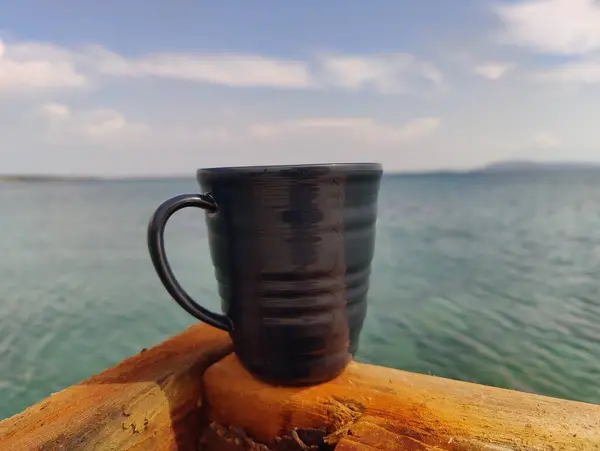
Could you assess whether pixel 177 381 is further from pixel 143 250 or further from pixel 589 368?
pixel 143 250

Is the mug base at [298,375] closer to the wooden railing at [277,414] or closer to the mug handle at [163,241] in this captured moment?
the wooden railing at [277,414]

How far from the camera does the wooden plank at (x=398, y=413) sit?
0.74 meters

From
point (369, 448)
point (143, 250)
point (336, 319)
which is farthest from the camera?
point (143, 250)

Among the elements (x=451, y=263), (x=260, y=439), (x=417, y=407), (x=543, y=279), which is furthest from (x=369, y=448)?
(x=451, y=263)

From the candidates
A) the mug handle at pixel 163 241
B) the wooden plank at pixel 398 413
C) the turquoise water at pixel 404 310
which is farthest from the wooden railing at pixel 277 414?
the turquoise water at pixel 404 310

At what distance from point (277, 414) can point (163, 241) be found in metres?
0.34

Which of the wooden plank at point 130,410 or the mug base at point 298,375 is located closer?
the wooden plank at point 130,410

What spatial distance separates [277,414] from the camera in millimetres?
878

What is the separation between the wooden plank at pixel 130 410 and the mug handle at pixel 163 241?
0.14m

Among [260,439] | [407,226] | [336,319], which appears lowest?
[407,226]

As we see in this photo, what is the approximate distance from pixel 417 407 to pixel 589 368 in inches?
119

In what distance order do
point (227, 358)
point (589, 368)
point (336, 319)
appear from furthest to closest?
point (589, 368) → point (227, 358) → point (336, 319)

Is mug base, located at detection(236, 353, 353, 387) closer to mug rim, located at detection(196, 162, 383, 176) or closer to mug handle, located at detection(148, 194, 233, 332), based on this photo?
mug handle, located at detection(148, 194, 233, 332)

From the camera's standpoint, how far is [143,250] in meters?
7.74
